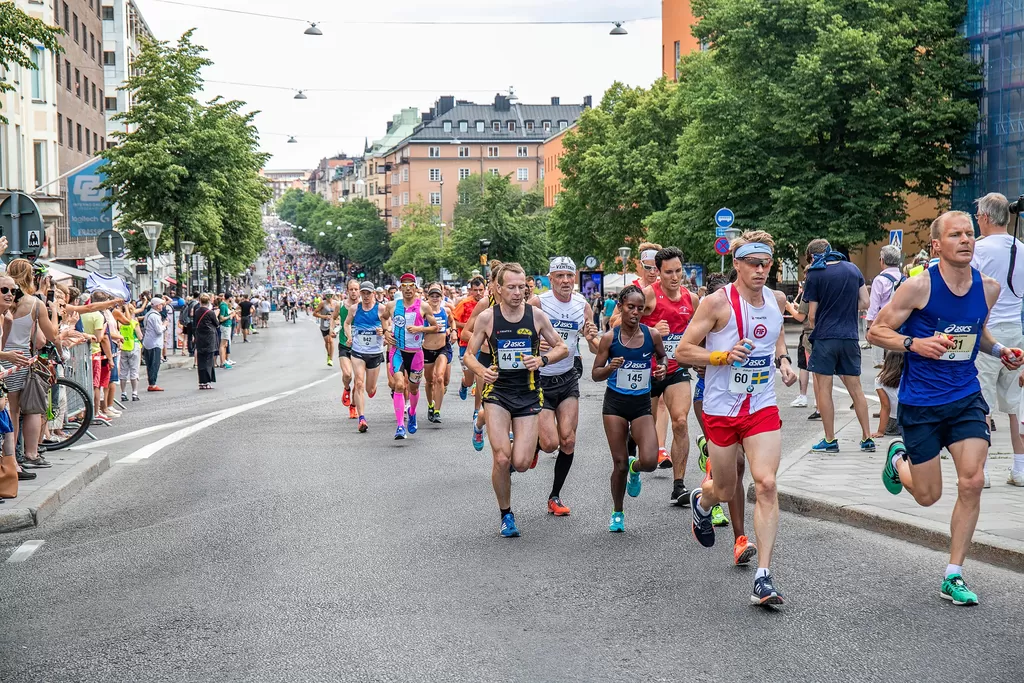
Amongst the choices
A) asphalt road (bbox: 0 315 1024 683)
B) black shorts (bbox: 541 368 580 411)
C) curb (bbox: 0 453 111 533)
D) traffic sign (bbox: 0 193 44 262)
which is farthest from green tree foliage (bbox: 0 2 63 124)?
black shorts (bbox: 541 368 580 411)

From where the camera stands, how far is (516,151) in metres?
159

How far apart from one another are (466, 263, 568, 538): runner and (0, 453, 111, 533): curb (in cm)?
343

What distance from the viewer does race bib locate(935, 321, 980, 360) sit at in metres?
6.85

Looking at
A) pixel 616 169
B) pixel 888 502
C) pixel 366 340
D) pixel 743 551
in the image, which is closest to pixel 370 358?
pixel 366 340

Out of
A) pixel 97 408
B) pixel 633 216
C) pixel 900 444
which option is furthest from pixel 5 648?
pixel 633 216

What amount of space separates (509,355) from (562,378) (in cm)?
82

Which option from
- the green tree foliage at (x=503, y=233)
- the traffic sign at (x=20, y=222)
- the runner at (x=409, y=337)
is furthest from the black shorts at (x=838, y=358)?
the green tree foliage at (x=503, y=233)

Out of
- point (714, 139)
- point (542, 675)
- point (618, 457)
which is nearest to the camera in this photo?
point (542, 675)

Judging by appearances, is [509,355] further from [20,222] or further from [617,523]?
[20,222]

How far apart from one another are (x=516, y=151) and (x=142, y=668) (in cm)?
15555

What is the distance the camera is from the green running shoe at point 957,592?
21.6 ft

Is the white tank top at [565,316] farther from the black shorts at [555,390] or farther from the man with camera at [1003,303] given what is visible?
the man with camera at [1003,303]

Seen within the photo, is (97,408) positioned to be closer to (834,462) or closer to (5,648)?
(834,462)

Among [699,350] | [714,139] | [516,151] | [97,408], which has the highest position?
[516,151]
